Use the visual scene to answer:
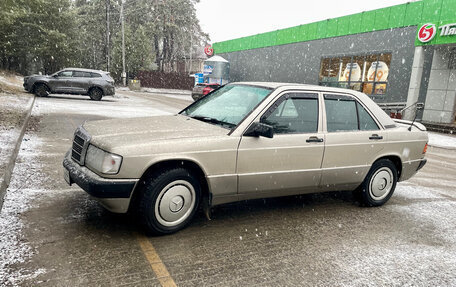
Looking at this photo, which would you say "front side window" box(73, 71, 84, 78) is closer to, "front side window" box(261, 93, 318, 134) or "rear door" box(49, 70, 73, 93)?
"rear door" box(49, 70, 73, 93)

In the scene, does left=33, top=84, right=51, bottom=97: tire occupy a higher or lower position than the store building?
lower

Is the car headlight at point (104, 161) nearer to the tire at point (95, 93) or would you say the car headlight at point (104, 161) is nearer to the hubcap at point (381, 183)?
the hubcap at point (381, 183)

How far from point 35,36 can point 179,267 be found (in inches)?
1648

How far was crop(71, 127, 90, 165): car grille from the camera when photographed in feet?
12.1

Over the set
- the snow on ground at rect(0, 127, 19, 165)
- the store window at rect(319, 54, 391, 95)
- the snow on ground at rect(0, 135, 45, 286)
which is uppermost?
the store window at rect(319, 54, 391, 95)

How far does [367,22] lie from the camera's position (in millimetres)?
21750

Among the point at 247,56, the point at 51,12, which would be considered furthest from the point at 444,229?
the point at 51,12

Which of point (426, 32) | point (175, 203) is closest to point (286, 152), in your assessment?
point (175, 203)

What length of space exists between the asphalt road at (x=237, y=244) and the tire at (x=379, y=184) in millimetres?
152

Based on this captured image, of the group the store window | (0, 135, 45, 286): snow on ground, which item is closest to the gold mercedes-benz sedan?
(0, 135, 45, 286): snow on ground

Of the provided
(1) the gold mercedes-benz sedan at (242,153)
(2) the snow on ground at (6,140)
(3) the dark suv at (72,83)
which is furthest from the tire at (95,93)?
(1) the gold mercedes-benz sedan at (242,153)

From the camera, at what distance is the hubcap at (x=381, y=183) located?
4980 mm

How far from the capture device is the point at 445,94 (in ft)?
59.6

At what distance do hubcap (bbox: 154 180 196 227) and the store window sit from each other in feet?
65.5
